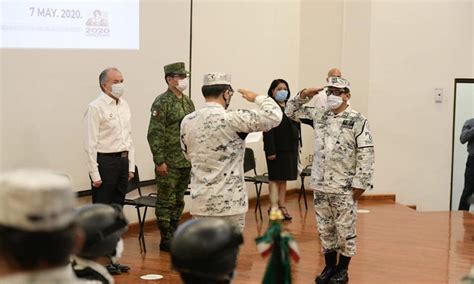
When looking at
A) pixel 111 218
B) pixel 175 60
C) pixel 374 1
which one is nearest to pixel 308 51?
pixel 374 1

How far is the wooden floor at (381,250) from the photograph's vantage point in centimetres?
586

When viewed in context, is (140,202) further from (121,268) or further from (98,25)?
(98,25)

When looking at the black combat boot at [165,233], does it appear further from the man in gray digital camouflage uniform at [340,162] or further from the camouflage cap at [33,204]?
the camouflage cap at [33,204]

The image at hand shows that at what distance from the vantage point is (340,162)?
17.3 ft

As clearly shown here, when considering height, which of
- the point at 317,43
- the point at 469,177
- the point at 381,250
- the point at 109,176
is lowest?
the point at 381,250

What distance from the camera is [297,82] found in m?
10.3

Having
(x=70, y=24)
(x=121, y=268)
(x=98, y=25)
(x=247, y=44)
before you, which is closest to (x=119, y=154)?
(x=121, y=268)

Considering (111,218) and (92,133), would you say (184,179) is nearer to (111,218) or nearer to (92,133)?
(92,133)

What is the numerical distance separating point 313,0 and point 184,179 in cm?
442

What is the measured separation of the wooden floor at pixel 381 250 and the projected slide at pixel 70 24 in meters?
1.82

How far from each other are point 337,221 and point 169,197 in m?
1.67

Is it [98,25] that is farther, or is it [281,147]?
[281,147]

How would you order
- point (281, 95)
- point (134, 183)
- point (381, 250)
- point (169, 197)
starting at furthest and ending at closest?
point (281, 95), point (134, 183), point (381, 250), point (169, 197)

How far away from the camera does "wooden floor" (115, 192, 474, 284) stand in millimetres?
5861
